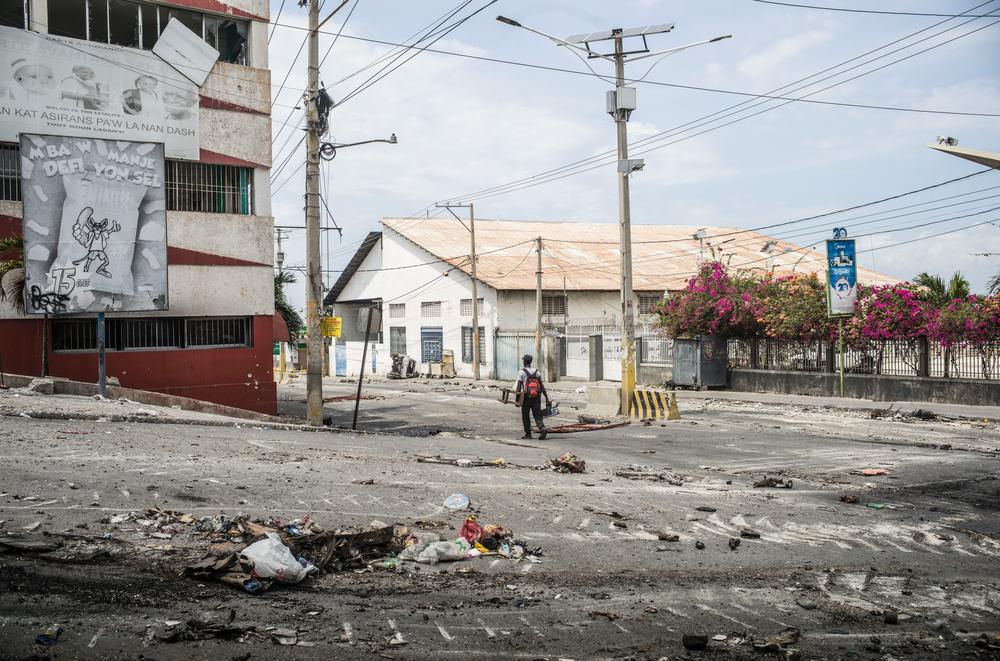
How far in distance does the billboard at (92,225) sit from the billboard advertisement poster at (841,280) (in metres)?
17.6

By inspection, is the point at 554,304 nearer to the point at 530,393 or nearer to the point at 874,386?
the point at 874,386

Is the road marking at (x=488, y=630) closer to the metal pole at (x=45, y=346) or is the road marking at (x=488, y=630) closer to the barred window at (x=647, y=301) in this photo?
the metal pole at (x=45, y=346)

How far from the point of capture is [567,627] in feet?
18.0

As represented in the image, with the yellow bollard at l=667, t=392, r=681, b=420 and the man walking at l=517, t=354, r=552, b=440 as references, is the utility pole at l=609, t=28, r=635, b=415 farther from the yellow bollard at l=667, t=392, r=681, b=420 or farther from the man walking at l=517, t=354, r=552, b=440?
the man walking at l=517, t=354, r=552, b=440

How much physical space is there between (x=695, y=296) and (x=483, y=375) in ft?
61.6

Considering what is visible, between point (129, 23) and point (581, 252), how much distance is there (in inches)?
1368

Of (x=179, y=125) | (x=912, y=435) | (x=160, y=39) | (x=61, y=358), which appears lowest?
(x=912, y=435)

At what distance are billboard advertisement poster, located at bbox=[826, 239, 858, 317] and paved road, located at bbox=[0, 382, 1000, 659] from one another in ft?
31.8

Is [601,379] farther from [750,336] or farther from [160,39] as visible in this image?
[160,39]

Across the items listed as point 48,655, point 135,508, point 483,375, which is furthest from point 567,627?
point 483,375

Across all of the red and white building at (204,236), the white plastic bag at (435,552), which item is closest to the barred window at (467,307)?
the red and white building at (204,236)

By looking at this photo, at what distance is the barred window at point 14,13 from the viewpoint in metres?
18.8

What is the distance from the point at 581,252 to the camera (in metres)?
51.9

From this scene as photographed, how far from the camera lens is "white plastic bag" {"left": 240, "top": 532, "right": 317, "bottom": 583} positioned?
19.8ft
